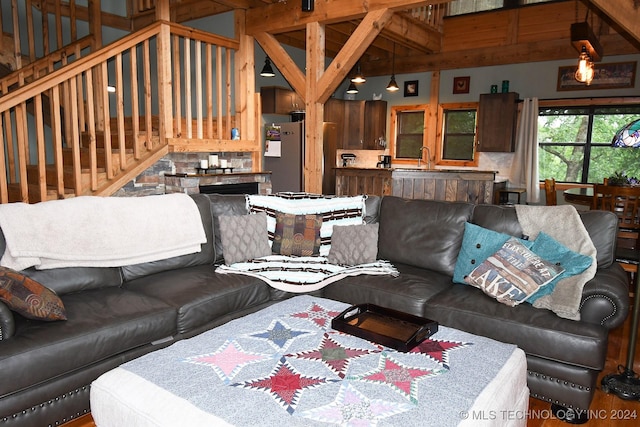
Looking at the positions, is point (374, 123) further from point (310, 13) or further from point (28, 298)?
point (28, 298)

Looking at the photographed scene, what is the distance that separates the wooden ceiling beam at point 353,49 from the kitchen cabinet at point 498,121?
2948mm

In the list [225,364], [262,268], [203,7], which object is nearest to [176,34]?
[203,7]

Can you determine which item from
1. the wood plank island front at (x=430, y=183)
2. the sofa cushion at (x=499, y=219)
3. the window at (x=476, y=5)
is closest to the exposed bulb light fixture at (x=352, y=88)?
the wood plank island front at (x=430, y=183)

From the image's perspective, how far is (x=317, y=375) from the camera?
157cm

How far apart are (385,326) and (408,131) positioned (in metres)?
6.68

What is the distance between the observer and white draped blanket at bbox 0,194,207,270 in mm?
2325

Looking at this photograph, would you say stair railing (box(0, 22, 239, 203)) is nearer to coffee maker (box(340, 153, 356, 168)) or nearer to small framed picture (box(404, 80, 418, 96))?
coffee maker (box(340, 153, 356, 168))

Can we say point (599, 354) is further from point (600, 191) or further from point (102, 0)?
point (102, 0)

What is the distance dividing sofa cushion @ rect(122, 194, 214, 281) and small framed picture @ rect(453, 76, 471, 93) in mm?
5653

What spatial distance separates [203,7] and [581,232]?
551cm

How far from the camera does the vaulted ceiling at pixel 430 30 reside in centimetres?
500

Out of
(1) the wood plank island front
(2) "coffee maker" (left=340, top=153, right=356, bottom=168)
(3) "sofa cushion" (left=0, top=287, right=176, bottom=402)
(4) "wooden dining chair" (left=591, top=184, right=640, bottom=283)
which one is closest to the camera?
(3) "sofa cushion" (left=0, top=287, right=176, bottom=402)

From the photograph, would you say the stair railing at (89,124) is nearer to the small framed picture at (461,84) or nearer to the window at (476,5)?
the small framed picture at (461,84)

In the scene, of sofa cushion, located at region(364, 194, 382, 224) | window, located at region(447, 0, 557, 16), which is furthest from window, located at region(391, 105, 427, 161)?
sofa cushion, located at region(364, 194, 382, 224)
